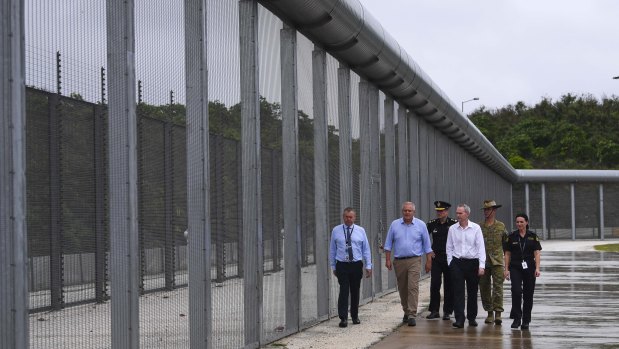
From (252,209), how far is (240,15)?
7.18 feet

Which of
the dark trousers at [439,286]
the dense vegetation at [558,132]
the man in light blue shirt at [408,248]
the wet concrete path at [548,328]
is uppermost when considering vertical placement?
the dense vegetation at [558,132]

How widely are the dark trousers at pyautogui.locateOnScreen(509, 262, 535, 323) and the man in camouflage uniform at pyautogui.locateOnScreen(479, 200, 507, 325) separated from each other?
21.0 inches

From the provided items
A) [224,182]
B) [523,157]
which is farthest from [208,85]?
[523,157]

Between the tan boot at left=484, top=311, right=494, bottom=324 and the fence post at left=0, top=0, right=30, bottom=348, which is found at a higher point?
the fence post at left=0, top=0, right=30, bottom=348

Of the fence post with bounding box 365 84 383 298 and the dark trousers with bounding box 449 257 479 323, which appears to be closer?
the dark trousers with bounding box 449 257 479 323

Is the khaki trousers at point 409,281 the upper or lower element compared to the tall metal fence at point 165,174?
lower

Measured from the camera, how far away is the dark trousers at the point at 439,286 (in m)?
17.6

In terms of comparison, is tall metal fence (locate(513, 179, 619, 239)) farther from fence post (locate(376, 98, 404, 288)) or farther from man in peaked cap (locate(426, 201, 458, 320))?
man in peaked cap (locate(426, 201, 458, 320))

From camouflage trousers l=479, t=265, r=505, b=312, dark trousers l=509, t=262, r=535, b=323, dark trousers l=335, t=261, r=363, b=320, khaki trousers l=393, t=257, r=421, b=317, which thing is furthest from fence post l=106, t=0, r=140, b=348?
camouflage trousers l=479, t=265, r=505, b=312

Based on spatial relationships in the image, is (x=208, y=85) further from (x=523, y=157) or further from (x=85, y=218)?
(x=523, y=157)

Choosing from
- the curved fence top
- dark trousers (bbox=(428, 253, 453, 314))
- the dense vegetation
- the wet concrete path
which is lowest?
the wet concrete path

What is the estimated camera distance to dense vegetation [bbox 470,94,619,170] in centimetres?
9481

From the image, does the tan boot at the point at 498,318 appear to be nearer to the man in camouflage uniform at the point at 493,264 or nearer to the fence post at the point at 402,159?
the man in camouflage uniform at the point at 493,264

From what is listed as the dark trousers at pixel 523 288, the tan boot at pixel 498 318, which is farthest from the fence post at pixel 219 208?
the tan boot at pixel 498 318
